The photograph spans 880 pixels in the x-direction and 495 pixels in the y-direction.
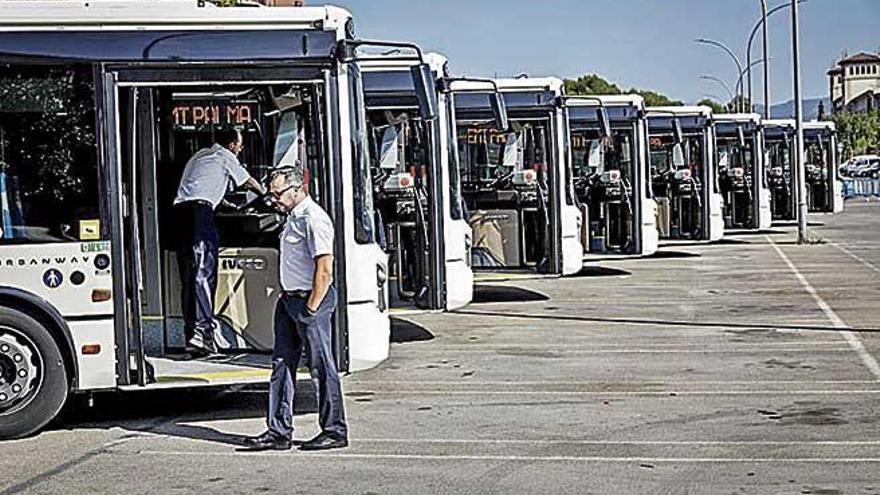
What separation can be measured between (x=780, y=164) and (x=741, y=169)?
5.46 metres

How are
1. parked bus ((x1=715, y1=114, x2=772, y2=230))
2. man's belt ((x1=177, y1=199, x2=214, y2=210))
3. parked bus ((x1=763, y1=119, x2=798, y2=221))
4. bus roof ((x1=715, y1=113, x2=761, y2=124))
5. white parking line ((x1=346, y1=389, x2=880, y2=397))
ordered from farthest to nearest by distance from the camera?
parked bus ((x1=763, y1=119, x2=798, y2=221))
bus roof ((x1=715, y1=113, x2=761, y2=124))
parked bus ((x1=715, y1=114, x2=772, y2=230))
white parking line ((x1=346, y1=389, x2=880, y2=397))
man's belt ((x1=177, y1=199, x2=214, y2=210))

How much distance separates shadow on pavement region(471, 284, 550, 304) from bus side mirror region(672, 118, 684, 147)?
8.33 meters

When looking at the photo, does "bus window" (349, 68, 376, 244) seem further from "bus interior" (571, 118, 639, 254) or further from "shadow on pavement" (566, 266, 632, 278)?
"bus interior" (571, 118, 639, 254)

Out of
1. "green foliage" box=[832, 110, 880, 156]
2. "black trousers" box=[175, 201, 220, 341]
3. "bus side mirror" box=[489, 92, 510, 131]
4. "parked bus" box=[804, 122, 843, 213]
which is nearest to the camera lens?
"black trousers" box=[175, 201, 220, 341]

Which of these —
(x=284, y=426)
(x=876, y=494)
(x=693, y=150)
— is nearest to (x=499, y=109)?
(x=284, y=426)

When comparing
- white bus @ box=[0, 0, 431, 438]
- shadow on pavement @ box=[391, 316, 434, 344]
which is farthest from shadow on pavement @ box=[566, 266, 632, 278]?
white bus @ box=[0, 0, 431, 438]

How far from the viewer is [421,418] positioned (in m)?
11.3

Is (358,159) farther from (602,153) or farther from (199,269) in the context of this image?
(602,153)

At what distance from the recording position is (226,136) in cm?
1188

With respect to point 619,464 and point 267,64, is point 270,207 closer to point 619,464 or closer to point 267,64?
point 267,64

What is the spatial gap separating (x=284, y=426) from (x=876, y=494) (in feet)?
12.2

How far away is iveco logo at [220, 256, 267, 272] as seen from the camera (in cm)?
1148

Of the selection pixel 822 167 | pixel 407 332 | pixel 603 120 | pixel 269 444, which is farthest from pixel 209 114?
pixel 822 167

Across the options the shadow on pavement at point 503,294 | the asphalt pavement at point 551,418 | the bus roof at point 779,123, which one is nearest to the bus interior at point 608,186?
the shadow on pavement at point 503,294
